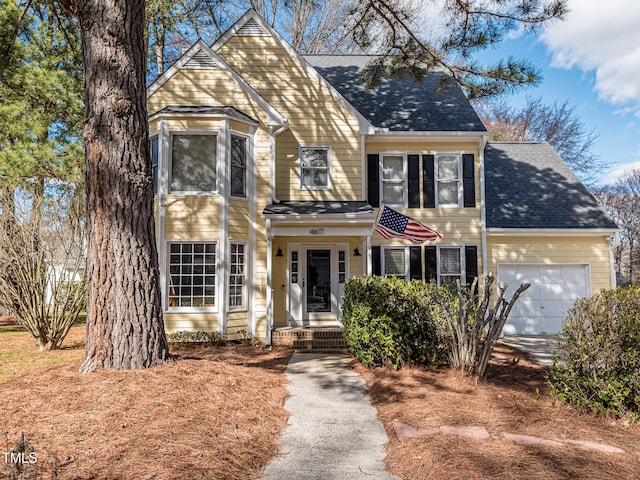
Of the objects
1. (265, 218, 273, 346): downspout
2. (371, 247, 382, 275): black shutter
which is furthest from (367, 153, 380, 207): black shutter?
(265, 218, 273, 346): downspout

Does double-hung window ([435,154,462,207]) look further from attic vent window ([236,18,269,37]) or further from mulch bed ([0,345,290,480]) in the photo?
mulch bed ([0,345,290,480])

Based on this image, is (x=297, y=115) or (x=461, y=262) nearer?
(x=297, y=115)

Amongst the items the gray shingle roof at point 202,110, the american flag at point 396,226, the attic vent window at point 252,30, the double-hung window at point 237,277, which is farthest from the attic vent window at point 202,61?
the american flag at point 396,226

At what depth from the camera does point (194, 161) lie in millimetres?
10008

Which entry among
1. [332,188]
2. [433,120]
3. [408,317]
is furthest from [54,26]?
[408,317]

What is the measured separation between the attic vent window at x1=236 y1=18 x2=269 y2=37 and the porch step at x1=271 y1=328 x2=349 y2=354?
7722 millimetres

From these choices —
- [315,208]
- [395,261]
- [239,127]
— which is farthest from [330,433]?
[395,261]

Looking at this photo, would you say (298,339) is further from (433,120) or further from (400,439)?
(433,120)

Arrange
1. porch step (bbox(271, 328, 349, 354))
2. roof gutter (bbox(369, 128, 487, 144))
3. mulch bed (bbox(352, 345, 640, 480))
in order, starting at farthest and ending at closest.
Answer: roof gutter (bbox(369, 128, 487, 144)), porch step (bbox(271, 328, 349, 354)), mulch bed (bbox(352, 345, 640, 480))

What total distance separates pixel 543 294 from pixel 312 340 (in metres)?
6.95

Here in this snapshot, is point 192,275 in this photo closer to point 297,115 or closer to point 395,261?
point 297,115

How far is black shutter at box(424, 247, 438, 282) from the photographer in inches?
464

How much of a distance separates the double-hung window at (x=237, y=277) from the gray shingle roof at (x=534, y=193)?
6830 millimetres

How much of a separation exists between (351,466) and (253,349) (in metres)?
5.94
